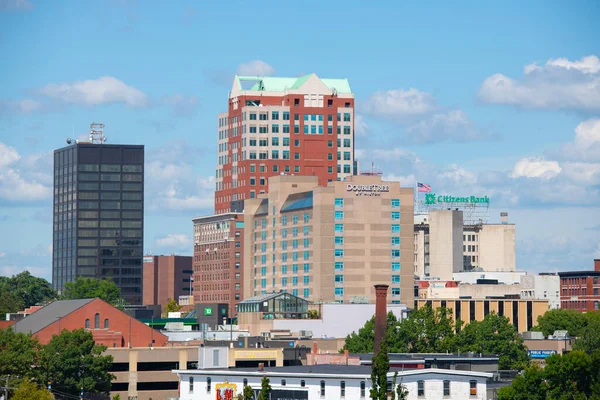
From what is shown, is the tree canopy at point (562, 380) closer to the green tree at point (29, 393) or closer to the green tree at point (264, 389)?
the green tree at point (264, 389)

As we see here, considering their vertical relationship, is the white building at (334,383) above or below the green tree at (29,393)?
above

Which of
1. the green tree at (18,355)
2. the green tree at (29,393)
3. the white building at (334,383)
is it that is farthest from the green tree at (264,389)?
the green tree at (18,355)

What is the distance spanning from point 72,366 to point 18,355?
9.48 metres

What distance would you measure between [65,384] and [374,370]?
68.6 metres

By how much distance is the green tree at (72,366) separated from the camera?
194 meters

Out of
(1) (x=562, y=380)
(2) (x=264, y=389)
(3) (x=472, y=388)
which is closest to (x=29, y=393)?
(2) (x=264, y=389)

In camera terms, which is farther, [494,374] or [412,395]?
[494,374]

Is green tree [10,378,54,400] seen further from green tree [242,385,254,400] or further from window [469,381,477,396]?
window [469,381,477,396]

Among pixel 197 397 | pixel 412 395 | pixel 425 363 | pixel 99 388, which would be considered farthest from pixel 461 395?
pixel 99 388

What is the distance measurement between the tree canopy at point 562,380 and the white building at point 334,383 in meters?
4.91

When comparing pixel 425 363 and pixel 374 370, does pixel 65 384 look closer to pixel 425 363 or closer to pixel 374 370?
pixel 425 363

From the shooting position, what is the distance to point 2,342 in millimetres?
189000

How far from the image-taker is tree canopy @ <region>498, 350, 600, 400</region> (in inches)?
6363

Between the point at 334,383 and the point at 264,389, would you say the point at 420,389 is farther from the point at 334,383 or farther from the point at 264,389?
the point at 264,389
